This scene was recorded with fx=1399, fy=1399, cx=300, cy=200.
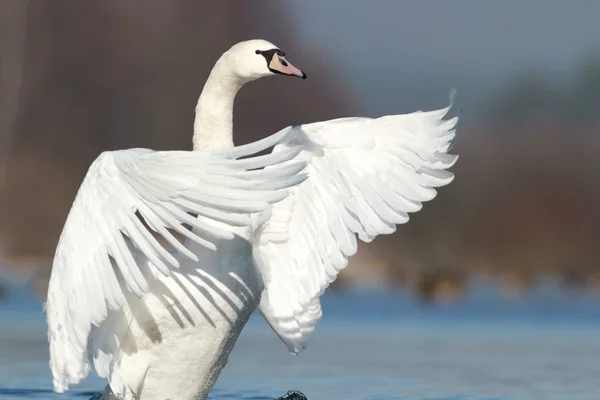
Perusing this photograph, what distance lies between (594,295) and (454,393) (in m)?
7.16

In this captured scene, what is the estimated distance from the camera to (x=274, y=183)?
18.3 feet

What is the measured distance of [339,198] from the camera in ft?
23.9

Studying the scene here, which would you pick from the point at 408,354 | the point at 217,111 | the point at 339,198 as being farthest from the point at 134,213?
the point at 408,354

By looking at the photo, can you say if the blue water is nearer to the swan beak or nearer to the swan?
the swan

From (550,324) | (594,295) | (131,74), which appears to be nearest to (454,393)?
(550,324)

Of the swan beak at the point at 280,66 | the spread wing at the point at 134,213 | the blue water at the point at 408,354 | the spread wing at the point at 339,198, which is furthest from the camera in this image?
the blue water at the point at 408,354

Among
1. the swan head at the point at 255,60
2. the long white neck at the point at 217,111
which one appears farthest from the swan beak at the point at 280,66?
the long white neck at the point at 217,111

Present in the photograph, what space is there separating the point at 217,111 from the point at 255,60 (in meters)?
0.32

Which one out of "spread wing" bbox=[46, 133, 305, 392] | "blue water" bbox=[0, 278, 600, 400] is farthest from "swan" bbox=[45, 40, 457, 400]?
"blue water" bbox=[0, 278, 600, 400]

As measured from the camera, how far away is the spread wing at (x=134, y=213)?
220 inches

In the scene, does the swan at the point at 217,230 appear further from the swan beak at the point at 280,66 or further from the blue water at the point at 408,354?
the blue water at the point at 408,354

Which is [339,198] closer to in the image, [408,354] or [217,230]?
[217,230]

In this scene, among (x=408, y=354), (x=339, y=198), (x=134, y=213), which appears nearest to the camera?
(x=134, y=213)

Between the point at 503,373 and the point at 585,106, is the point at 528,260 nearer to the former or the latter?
the point at 585,106
